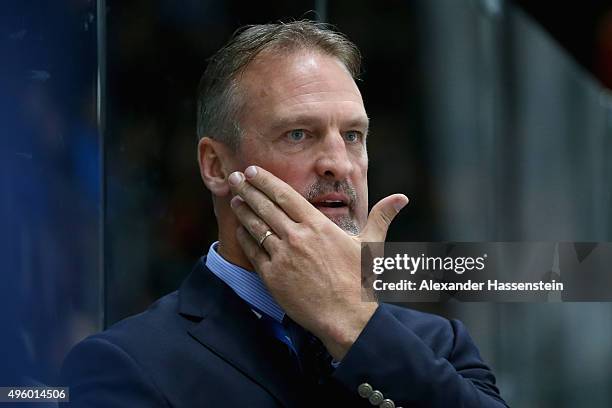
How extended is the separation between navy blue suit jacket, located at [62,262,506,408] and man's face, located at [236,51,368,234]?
12.8 inches

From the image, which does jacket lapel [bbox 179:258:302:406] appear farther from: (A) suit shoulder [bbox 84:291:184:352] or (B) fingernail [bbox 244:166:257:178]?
(B) fingernail [bbox 244:166:257:178]

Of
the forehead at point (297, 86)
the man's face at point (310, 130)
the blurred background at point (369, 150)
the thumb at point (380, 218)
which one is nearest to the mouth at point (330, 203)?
the man's face at point (310, 130)

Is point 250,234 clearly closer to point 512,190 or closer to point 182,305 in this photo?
point 182,305

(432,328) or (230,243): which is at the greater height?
(230,243)

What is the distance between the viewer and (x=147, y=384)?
6.97ft

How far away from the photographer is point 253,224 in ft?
7.33

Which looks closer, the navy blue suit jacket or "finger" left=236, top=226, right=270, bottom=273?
the navy blue suit jacket

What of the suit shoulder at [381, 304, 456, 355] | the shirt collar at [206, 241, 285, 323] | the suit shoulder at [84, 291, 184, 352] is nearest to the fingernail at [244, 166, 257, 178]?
the shirt collar at [206, 241, 285, 323]

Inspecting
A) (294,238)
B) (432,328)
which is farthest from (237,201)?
(432,328)

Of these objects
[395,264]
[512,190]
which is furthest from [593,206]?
[395,264]

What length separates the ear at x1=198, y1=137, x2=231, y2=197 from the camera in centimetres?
250

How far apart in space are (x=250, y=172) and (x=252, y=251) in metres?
0.19

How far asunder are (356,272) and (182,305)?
475 mm

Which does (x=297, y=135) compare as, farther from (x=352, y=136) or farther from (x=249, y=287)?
(x=249, y=287)
